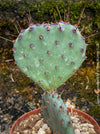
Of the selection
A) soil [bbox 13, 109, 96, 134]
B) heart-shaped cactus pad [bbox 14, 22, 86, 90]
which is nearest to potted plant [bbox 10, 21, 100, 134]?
heart-shaped cactus pad [bbox 14, 22, 86, 90]

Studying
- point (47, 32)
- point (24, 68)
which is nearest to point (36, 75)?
point (24, 68)

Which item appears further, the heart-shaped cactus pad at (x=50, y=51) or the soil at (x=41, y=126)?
the soil at (x=41, y=126)

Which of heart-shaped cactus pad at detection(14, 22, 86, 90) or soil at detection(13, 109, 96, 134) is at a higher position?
heart-shaped cactus pad at detection(14, 22, 86, 90)

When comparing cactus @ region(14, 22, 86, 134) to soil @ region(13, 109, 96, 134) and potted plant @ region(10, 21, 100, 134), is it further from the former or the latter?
soil @ region(13, 109, 96, 134)

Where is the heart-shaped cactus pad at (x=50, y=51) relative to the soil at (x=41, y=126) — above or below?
above

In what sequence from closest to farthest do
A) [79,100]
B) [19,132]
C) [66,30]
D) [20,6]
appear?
[66,30]
[19,132]
[79,100]
[20,6]

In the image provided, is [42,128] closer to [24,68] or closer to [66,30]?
[24,68]

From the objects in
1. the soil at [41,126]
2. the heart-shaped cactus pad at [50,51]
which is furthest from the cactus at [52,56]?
the soil at [41,126]

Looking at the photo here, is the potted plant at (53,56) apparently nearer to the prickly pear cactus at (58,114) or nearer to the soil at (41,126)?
the prickly pear cactus at (58,114)
